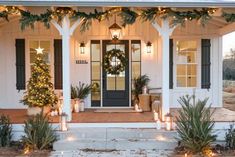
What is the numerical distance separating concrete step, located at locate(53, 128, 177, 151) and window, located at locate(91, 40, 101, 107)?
3126 millimetres

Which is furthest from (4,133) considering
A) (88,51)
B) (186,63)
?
(186,63)

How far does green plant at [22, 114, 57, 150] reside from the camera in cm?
743

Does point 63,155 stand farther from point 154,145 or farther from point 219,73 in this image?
point 219,73

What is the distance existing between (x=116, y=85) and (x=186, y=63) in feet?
7.34

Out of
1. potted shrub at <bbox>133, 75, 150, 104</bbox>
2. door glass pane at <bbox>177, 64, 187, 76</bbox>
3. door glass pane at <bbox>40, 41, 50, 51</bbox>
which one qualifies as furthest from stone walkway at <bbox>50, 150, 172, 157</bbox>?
door glass pane at <bbox>40, 41, 50, 51</bbox>

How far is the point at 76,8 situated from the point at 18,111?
3.75 meters

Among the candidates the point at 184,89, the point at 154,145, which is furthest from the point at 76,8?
the point at 184,89

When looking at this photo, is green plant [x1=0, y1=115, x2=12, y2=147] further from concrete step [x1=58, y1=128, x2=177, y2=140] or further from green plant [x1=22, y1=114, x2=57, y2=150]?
concrete step [x1=58, y1=128, x2=177, y2=140]

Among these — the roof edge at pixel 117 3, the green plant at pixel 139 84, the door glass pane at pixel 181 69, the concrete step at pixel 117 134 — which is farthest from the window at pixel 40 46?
the door glass pane at pixel 181 69

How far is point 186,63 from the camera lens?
447 inches

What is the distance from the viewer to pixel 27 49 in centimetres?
1117

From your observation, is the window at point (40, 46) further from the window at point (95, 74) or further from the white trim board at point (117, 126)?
the white trim board at point (117, 126)

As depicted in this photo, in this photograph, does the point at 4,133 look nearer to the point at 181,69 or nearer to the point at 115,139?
the point at 115,139

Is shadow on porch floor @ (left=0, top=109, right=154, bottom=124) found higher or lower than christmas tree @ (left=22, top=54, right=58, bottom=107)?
lower
